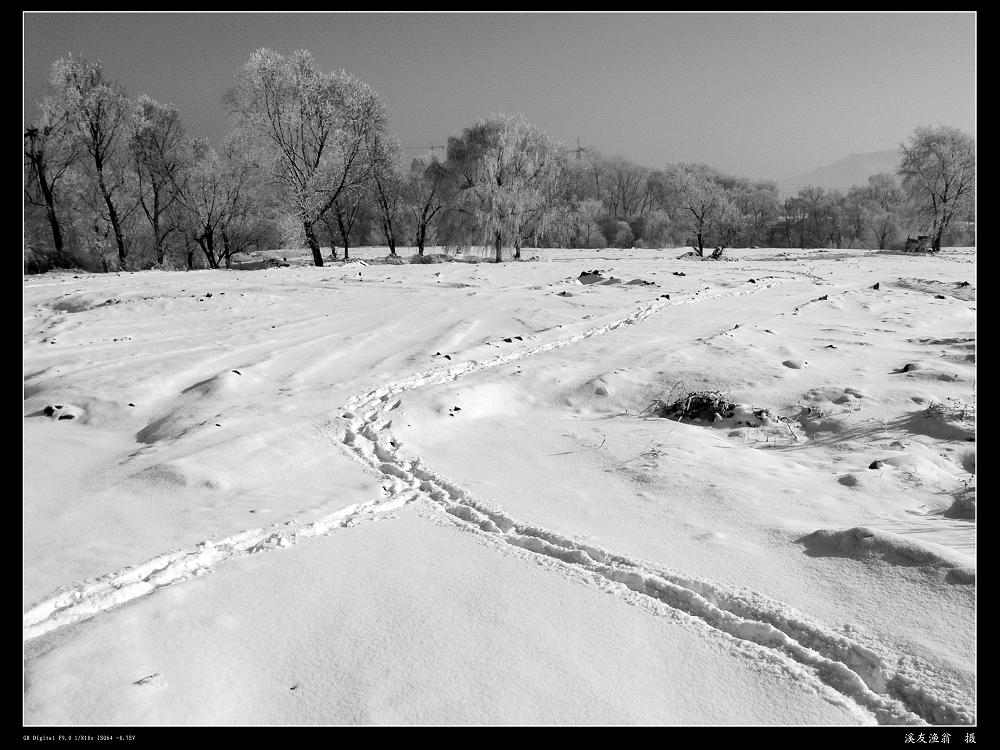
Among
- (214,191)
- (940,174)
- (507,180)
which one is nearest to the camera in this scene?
(214,191)

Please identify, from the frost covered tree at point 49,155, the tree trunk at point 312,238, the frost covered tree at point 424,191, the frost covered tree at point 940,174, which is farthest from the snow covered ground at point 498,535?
the frost covered tree at point 940,174

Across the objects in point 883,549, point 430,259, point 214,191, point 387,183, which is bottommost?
point 883,549

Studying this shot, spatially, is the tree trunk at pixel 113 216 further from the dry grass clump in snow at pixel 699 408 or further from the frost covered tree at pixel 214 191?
the dry grass clump in snow at pixel 699 408

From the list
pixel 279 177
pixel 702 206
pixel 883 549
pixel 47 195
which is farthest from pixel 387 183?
pixel 883 549

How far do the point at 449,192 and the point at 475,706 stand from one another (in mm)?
26781

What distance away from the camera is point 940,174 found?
27.1m

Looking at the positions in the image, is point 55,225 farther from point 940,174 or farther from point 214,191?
point 940,174

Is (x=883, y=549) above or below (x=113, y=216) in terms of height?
below

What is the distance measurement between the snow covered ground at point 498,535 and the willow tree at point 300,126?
1423 cm

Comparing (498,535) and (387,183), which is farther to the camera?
(387,183)

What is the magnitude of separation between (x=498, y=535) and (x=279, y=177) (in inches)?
784

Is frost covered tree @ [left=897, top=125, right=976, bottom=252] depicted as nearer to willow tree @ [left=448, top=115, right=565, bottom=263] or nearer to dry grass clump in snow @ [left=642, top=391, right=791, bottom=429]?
willow tree @ [left=448, top=115, right=565, bottom=263]
